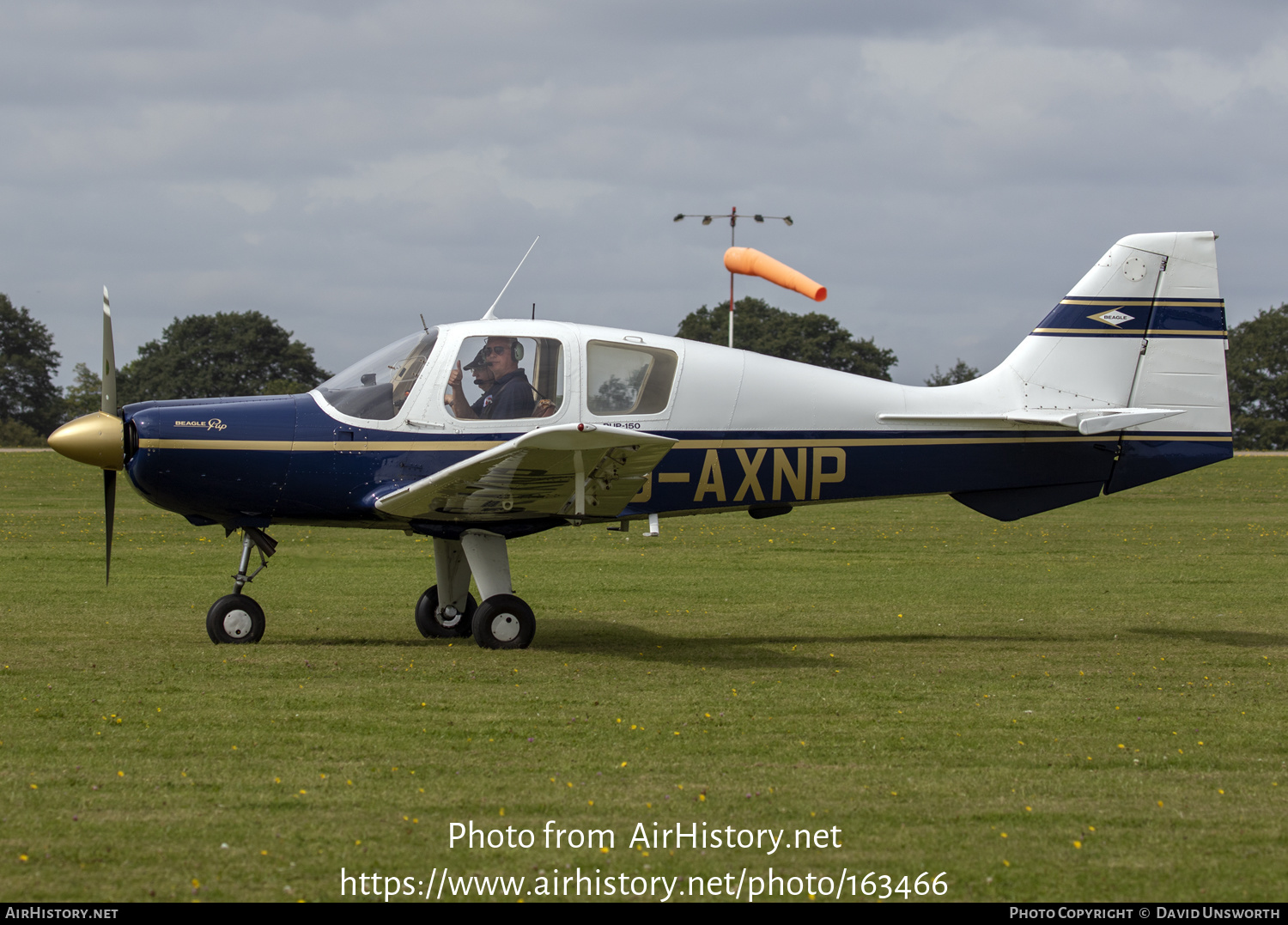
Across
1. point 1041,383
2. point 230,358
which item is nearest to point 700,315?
point 230,358

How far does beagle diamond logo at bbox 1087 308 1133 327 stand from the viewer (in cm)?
1070

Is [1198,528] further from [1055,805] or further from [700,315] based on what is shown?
[700,315]

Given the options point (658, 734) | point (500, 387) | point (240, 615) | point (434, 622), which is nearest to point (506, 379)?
point (500, 387)

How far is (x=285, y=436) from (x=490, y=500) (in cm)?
163

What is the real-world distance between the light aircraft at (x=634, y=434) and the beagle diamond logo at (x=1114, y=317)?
24 mm

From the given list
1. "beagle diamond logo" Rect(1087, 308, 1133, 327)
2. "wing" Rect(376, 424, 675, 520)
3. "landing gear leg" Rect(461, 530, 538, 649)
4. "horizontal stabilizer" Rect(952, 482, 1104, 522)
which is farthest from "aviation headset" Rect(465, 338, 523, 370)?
"beagle diamond logo" Rect(1087, 308, 1133, 327)

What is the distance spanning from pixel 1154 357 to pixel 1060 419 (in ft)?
3.92

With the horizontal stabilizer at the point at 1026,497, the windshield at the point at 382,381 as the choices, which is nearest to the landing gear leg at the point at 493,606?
the windshield at the point at 382,381

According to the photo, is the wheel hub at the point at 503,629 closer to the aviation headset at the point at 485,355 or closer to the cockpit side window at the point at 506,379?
the cockpit side window at the point at 506,379

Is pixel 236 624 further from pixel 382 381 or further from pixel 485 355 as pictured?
pixel 485 355

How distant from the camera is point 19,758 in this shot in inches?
230

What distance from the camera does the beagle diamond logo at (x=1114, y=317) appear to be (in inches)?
421

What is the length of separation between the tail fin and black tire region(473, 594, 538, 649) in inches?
189

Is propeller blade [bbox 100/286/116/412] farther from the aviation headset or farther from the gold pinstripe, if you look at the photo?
the aviation headset
